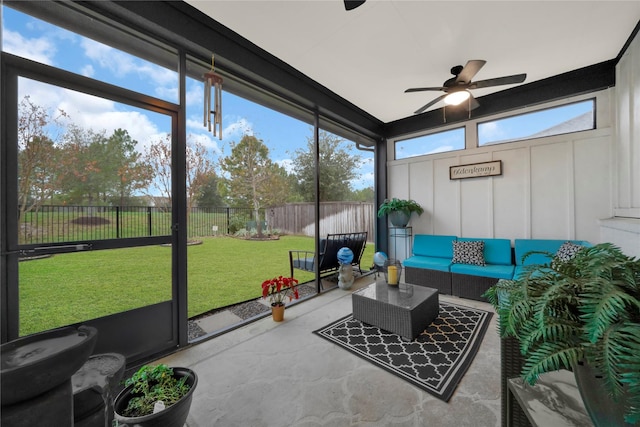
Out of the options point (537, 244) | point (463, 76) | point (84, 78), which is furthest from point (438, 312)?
point (84, 78)

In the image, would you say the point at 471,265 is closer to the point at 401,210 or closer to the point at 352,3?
the point at 401,210

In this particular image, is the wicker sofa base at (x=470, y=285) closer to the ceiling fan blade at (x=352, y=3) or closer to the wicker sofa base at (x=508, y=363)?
the wicker sofa base at (x=508, y=363)

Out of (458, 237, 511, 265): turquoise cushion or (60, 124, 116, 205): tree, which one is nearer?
(60, 124, 116, 205): tree

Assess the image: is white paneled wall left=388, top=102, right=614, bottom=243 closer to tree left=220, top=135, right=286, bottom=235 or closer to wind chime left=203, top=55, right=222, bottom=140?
tree left=220, top=135, right=286, bottom=235

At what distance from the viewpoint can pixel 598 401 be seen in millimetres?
631

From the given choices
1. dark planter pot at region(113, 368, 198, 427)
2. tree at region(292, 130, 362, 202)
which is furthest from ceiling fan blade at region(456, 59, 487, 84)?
dark planter pot at region(113, 368, 198, 427)

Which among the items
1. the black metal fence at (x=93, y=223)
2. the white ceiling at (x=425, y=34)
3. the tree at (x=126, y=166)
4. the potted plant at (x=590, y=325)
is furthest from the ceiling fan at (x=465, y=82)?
the black metal fence at (x=93, y=223)

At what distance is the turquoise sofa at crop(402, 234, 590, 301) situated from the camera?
3.25m

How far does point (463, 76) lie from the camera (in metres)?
2.71

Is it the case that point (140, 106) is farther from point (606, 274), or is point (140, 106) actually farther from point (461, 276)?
point (461, 276)

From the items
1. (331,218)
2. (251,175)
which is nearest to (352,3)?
(251,175)

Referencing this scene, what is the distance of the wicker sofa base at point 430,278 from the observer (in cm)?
357

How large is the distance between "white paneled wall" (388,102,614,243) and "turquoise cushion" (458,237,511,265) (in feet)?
1.11

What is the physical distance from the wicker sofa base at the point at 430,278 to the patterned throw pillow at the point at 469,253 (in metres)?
0.32
